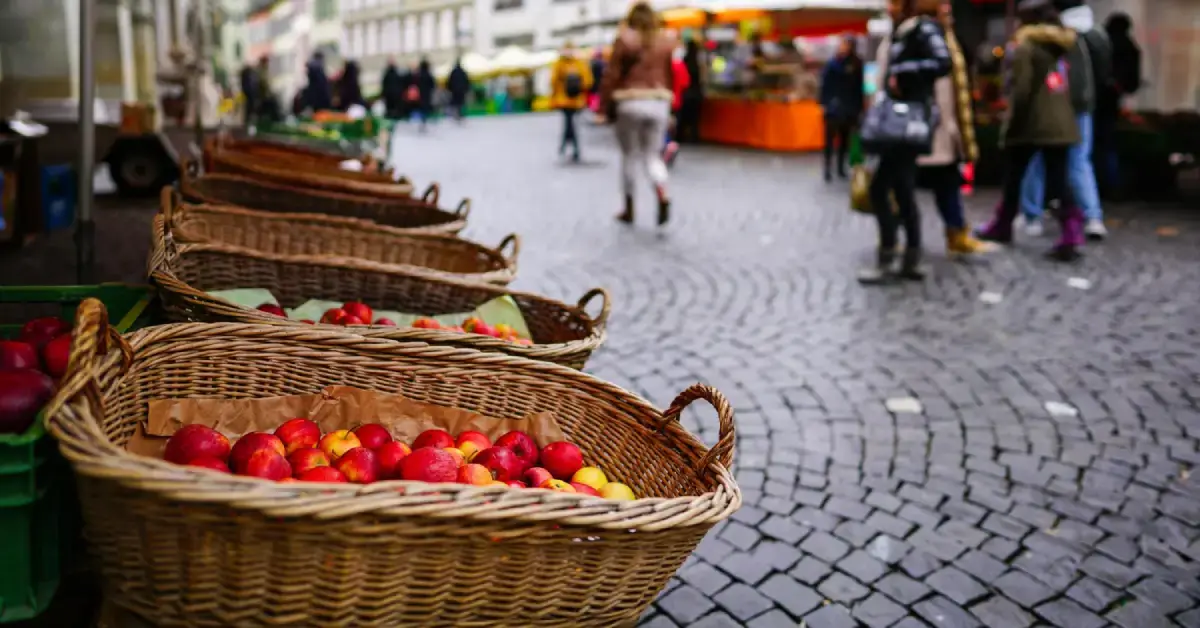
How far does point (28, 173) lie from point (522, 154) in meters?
11.1

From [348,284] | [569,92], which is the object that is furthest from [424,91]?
[348,284]

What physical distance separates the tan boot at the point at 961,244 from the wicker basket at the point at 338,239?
5091 mm

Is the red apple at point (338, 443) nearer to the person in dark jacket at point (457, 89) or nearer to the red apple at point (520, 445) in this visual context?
the red apple at point (520, 445)

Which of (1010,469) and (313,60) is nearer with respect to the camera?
(1010,469)

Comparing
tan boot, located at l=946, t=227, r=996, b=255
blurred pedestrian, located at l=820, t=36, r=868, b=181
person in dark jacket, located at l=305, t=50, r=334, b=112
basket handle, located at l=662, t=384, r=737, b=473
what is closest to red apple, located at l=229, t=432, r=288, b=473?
basket handle, located at l=662, t=384, r=737, b=473

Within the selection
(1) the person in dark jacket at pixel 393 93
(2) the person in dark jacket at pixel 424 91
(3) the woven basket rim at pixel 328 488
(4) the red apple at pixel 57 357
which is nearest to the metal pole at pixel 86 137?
(4) the red apple at pixel 57 357

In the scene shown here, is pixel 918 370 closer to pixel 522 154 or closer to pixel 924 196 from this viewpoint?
pixel 924 196

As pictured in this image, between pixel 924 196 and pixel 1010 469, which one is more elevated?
pixel 924 196

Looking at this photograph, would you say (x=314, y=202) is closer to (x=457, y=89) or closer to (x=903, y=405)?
(x=903, y=405)

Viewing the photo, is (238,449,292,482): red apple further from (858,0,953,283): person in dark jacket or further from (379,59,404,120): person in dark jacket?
(379,59,404,120): person in dark jacket

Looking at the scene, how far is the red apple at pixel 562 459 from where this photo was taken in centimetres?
243

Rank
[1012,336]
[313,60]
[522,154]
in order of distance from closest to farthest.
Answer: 1. [1012,336]
2. [522,154]
3. [313,60]

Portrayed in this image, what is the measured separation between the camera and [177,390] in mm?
2330

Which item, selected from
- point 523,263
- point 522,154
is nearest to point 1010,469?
point 523,263
